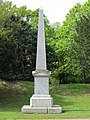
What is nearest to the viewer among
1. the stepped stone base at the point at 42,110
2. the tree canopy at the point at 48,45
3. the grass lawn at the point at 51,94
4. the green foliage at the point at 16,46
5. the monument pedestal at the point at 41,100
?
the stepped stone base at the point at 42,110

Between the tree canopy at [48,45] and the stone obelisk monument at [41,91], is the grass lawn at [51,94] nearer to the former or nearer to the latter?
the tree canopy at [48,45]

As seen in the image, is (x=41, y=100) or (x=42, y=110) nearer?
(x=42, y=110)

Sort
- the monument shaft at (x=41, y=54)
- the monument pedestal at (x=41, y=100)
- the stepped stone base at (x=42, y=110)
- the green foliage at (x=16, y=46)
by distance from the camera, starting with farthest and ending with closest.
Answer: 1. the green foliage at (x=16, y=46)
2. the monument shaft at (x=41, y=54)
3. the monument pedestal at (x=41, y=100)
4. the stepped stone base at (x=42, y=110)

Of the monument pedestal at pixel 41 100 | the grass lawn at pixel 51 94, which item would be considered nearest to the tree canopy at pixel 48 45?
the grass lawn at pixel 51 94

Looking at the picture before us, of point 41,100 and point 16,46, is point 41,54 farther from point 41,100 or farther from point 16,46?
point 16,46

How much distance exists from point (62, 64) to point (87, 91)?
48.2 ft

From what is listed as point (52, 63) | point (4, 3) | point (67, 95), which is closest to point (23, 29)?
point (52, 63)

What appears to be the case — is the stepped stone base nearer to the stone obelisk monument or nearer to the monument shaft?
the stone obelisk monument

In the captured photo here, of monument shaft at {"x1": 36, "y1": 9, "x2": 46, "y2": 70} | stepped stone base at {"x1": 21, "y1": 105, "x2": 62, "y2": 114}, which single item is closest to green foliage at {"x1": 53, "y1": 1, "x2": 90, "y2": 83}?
monument shaft at {"x1": 36, "y1": 9, "x2": 46, "y2": 70}

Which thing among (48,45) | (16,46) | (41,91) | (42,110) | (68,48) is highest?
(48,45)

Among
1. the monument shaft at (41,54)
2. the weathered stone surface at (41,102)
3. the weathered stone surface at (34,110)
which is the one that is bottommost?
the weathered stone surface at (34,110)

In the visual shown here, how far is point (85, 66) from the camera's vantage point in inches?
1198

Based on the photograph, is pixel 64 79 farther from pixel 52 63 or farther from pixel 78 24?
pixel 78 24

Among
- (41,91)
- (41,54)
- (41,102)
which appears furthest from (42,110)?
(41,54)
